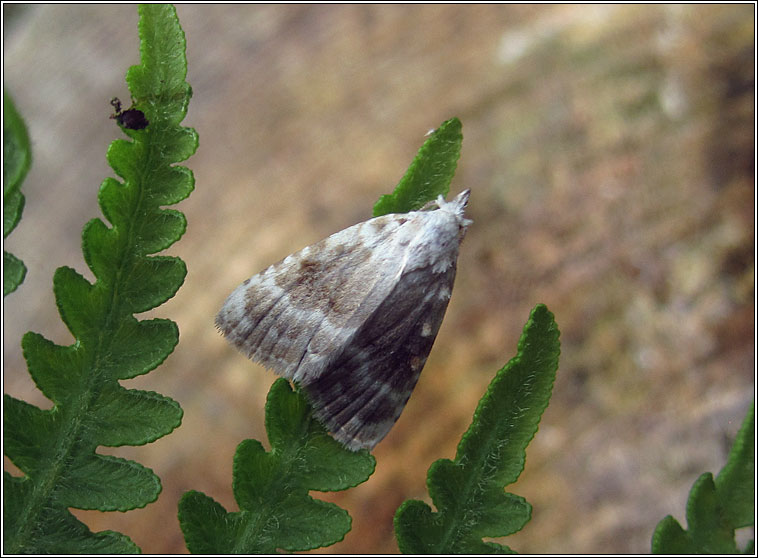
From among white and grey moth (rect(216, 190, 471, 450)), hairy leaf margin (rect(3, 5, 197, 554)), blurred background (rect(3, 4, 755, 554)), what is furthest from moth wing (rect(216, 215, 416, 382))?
blurred background (rect(3, 4, 755, 554))

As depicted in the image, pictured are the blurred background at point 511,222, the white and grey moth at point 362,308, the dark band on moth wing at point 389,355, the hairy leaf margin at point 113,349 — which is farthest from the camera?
the blurred background at point 511,222

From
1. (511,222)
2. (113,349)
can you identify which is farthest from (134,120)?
(511,222)

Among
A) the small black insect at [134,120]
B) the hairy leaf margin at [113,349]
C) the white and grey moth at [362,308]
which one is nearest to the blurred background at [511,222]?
the white and grey moth at [362,308]

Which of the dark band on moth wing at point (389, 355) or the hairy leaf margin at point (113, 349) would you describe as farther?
the dark band on moth wing at point (389, 355)

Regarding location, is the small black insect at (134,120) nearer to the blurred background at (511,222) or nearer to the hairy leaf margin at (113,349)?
the hairy leaf margin at (113,349)

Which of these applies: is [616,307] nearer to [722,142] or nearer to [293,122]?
[722,142]

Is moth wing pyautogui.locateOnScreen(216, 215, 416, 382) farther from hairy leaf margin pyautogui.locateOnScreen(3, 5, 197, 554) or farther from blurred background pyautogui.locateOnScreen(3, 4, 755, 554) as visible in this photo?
blurred background pyautogui.locateOnScreen(3, 4, 755, 554)
